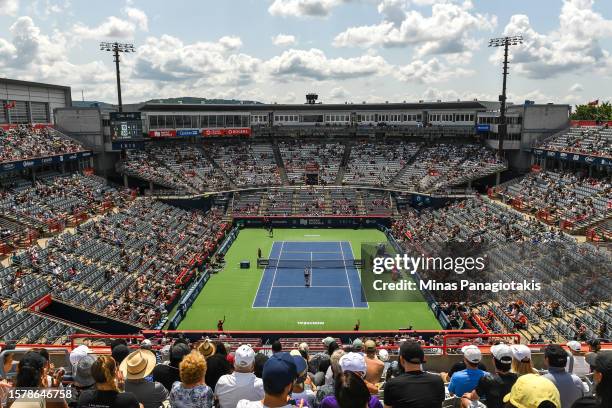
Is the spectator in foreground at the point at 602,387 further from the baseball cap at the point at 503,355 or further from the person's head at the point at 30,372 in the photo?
the person's head at the point at 30,372

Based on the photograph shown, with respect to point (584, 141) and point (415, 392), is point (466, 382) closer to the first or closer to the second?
point (415, 392)

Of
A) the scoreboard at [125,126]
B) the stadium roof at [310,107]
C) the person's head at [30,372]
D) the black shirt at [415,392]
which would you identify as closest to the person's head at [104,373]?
the person's head at [30,372]

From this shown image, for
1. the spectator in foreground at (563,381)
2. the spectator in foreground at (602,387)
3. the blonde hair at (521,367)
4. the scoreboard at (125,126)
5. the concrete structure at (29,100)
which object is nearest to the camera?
the spectator in foreground at (602,387)

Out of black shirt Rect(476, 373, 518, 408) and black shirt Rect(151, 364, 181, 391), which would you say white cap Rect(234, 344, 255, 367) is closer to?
black shirt Rect(151, 364, 181, 391)

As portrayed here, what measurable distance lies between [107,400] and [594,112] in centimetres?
9851

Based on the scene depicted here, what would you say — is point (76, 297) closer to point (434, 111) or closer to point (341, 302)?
point (341, 302)

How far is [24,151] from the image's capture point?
39.3m

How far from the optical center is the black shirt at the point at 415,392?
475 centimetres

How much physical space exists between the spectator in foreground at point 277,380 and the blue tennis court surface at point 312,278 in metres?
24.6

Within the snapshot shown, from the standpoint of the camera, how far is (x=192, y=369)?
523 centimetres

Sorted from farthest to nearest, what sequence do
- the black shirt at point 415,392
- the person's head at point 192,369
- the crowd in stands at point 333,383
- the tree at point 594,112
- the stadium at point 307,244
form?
the tree at point 594,112 → the stadium at point 307,244 → the person's head at point 192,369 → the black shirt at point 415,392 → the crowd in stands at point 333,383

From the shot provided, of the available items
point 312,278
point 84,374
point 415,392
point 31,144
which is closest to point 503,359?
point 415,392

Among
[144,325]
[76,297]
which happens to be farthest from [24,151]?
[144,325]

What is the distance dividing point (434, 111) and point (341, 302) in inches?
1609
